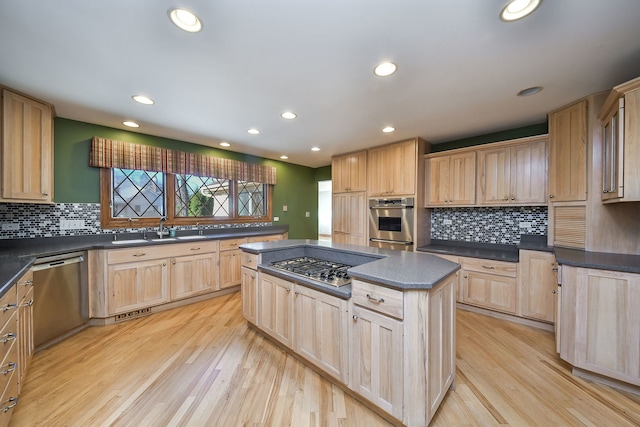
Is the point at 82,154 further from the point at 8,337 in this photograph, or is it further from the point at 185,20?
the point at 185,20

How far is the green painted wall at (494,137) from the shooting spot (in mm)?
3061

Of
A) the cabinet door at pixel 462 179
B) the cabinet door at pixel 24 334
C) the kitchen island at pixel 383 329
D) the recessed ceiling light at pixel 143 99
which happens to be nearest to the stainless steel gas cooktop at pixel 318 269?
the kitchen island at pixel 383 329

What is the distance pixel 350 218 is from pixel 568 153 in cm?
283

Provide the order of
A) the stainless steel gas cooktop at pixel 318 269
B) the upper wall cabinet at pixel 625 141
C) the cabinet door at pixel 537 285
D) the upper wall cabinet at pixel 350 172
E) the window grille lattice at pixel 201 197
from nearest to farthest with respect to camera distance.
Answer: the upper wall cabinet at pixel 625 141, the stainless steel gas cooktop at pixel 318 269, the cabinet door at pixel 537 285, the window grille lattice at pixel 201 197, the upper wall cabinet at pixel 350 172

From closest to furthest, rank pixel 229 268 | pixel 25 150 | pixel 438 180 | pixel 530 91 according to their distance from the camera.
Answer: pixel 530 91, pixel 25 150, pixel 438 180, pixel 229 268

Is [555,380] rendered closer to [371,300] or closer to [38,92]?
[371,300]

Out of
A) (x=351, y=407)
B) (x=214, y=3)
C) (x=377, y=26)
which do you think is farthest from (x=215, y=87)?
(x=351, y=407)

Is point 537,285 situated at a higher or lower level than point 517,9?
lower

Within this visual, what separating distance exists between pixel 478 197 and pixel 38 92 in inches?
192

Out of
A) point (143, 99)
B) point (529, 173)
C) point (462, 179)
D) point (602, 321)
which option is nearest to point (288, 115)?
point (143, 99)

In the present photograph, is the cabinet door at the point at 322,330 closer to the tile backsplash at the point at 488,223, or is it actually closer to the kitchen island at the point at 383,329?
the kitchen island at the point at 383,329

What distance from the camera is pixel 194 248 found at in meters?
3.41

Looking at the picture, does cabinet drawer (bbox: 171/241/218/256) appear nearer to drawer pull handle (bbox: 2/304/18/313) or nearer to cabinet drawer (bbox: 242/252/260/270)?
cabinet drawer (bbox: 242/252/260/270)

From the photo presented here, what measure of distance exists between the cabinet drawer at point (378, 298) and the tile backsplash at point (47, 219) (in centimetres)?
331
